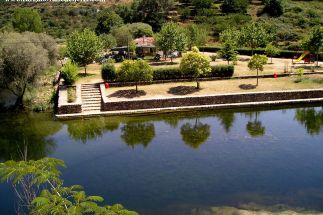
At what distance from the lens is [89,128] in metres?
26.2

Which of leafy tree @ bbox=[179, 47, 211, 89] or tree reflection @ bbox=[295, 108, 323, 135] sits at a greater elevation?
leafy tree @ bbox=[179, 47, 211, 89]

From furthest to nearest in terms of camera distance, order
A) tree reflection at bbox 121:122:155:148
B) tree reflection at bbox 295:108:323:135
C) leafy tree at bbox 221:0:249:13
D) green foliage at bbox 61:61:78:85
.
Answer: leafy tree at bbox 221:0:249:13 < green foliage at bbox 61:61:78:85 < tree reflection at bbox 295:108:323:135 < tree reflection at bbox 121:122:155:148

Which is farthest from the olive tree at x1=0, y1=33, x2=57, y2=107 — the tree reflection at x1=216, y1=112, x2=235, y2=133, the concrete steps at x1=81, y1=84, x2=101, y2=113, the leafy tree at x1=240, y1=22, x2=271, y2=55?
the leafy tree at x1=240, y1=22, x2=271, y2=55

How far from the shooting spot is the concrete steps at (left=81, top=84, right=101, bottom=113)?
29331 millimetres

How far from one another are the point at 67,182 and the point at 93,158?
9.41ft

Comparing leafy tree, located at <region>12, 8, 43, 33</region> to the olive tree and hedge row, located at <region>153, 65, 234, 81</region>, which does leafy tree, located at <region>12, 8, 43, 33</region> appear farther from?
hedge row, located at <region>153, 65, 234, 81</region>

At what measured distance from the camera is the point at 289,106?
1167 inches

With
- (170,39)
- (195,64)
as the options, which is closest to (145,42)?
(170,39)

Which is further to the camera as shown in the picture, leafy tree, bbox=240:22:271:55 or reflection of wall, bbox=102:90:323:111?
leafy tree, bbox=240:22:271:55

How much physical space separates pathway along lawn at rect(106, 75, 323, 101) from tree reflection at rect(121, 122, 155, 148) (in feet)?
13.4

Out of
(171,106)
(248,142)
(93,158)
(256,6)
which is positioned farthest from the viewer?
(256,6)

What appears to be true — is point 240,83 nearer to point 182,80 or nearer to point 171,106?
point 182,80


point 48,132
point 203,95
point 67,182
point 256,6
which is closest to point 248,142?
point 203,95

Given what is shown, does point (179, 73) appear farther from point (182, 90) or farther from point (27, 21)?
point (27, 21)
